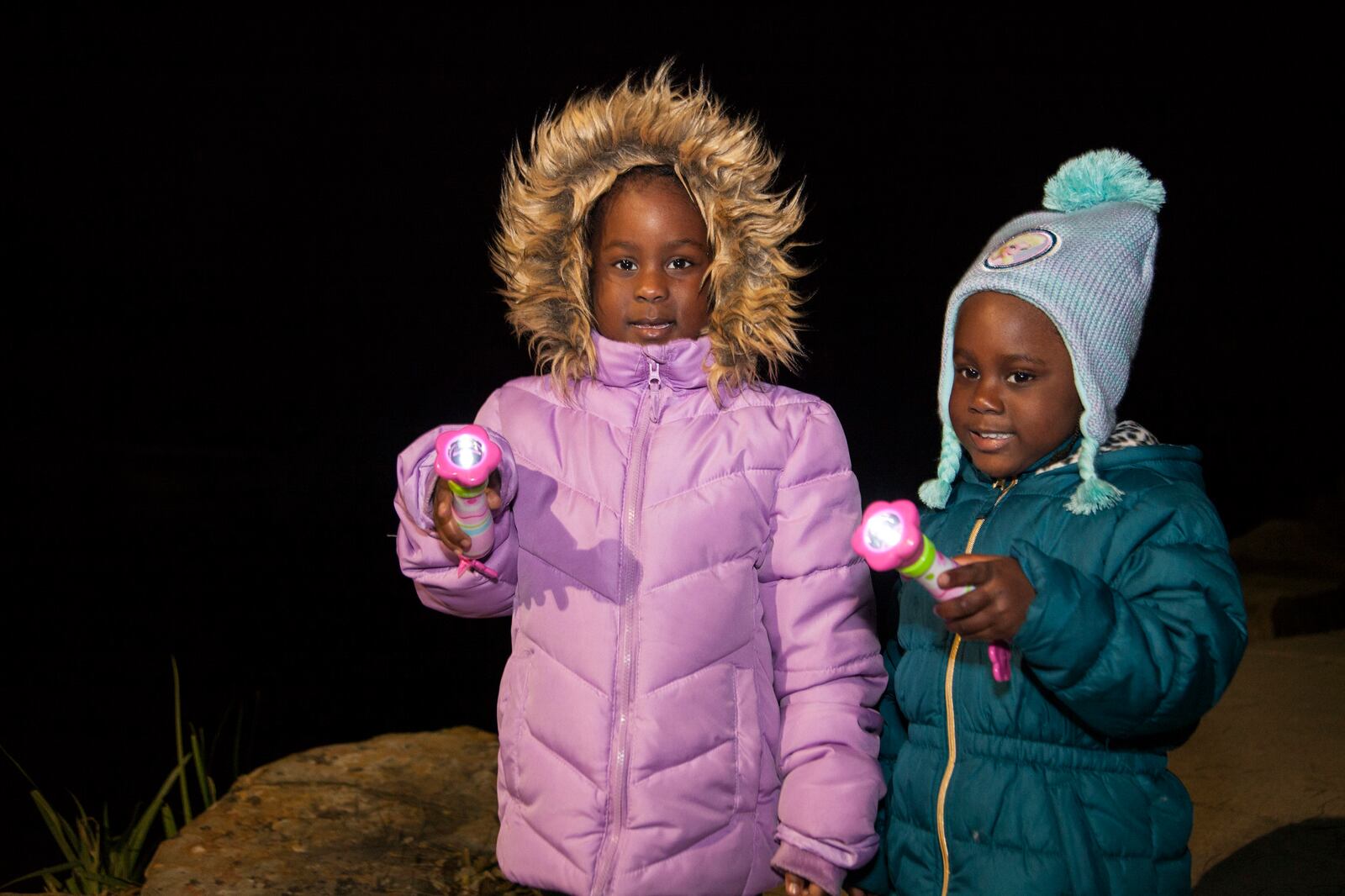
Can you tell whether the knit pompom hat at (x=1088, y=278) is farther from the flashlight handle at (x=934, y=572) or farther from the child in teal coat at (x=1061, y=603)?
the flashlight handle at (x=934, y=572)

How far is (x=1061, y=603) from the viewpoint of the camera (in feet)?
3.37

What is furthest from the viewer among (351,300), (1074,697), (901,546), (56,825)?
(351,300)

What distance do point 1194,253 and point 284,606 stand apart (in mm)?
4815

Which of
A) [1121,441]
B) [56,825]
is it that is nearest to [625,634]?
[1121,441]

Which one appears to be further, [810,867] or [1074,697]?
[810,867]

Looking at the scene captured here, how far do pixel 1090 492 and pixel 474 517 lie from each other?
Result: 0.72 m

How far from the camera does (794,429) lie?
4.63 feet

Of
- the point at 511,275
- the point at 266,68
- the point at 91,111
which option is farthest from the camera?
the point at 91,111

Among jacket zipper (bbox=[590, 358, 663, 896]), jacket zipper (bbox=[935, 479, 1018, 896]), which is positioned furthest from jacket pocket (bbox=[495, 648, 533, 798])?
jacket zipper (bbox=[935, 479, 1018, 896])

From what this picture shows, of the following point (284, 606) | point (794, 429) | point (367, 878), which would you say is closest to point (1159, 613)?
point (794, 429)

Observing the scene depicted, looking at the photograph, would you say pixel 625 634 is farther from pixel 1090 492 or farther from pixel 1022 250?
pixel 1022 250

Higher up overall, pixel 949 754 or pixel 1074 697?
pixel 1074 697

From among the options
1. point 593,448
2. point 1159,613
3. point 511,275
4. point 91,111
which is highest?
point 91,111

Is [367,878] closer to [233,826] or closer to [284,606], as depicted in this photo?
[233,826]
